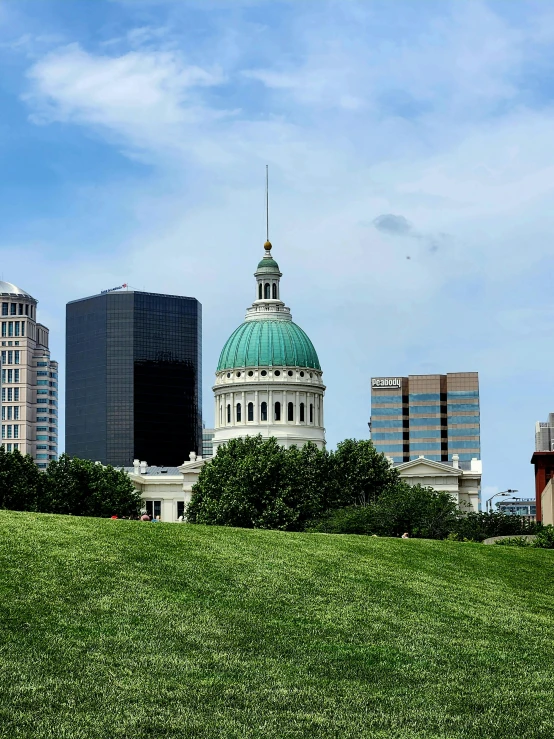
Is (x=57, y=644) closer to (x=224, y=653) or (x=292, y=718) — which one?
(x=224, y=653)

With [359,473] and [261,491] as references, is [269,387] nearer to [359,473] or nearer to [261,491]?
[359,473]

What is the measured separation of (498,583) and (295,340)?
146 m

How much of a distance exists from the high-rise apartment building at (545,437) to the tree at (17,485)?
1928 inches

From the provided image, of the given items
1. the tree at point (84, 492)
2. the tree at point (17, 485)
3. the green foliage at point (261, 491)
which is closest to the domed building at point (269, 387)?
the green foliage at point (261, 491)

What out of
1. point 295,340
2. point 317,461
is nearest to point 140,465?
point 295,340

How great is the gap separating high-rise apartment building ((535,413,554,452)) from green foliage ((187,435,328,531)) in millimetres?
22328

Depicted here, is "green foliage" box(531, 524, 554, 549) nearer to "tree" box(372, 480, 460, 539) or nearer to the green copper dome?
"tree" box(372, 480, 460, 539)

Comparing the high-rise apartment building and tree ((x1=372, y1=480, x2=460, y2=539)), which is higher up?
the high-rise apartment building

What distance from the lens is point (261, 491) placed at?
11931 centimetres

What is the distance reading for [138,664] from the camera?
28.1 metres

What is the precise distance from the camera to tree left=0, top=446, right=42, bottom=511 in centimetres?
11244

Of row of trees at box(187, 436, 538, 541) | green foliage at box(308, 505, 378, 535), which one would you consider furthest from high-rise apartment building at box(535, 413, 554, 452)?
green foliage at box(308, 505, 378, 535)

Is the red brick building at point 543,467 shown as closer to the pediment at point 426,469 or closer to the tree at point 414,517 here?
the tree at point 414,517

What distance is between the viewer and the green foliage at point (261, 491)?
11597 centimetres
